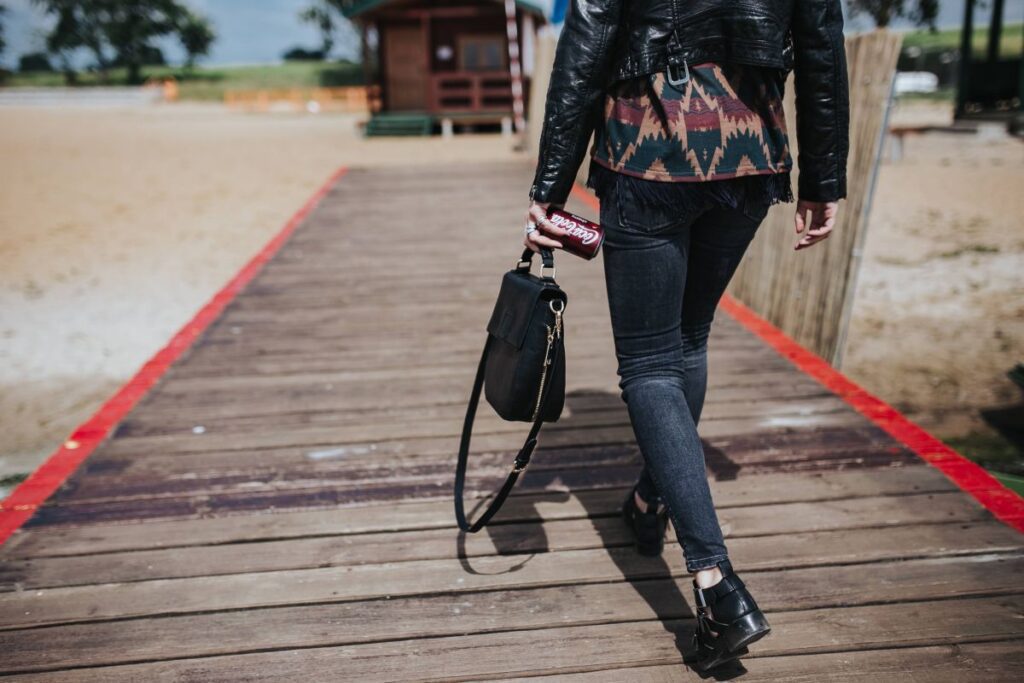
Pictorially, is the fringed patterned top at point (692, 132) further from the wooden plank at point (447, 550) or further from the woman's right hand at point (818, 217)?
the wooden plank at point (447, 550)

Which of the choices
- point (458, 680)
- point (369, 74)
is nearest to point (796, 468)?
point (458, 680)

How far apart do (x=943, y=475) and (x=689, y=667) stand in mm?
1326

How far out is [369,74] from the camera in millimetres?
20641

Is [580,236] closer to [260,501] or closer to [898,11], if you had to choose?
[260,501]

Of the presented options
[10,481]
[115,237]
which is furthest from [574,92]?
[115,237]

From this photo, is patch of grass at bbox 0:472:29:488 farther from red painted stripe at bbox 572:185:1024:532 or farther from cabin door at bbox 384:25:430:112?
cabin door at bbox 384:25:430:112

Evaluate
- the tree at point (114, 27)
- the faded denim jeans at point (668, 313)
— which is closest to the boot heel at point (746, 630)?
the faded denim jeans at point (668, 313)

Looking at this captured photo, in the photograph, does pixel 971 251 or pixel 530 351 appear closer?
pixel 530 351

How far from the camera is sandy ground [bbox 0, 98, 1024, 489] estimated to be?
4.91 meters

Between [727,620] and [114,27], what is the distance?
65903 millimetres

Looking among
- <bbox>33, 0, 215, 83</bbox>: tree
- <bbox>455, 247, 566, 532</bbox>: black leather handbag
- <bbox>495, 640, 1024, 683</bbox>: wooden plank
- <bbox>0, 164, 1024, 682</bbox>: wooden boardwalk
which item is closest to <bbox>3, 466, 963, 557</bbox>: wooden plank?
<bbox>0, 164, 1024, 682</bbox>: wooden boardwalk

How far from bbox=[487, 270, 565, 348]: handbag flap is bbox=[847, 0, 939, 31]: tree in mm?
38800

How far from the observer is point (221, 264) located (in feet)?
25.3

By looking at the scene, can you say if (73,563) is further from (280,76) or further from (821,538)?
(280,76)
